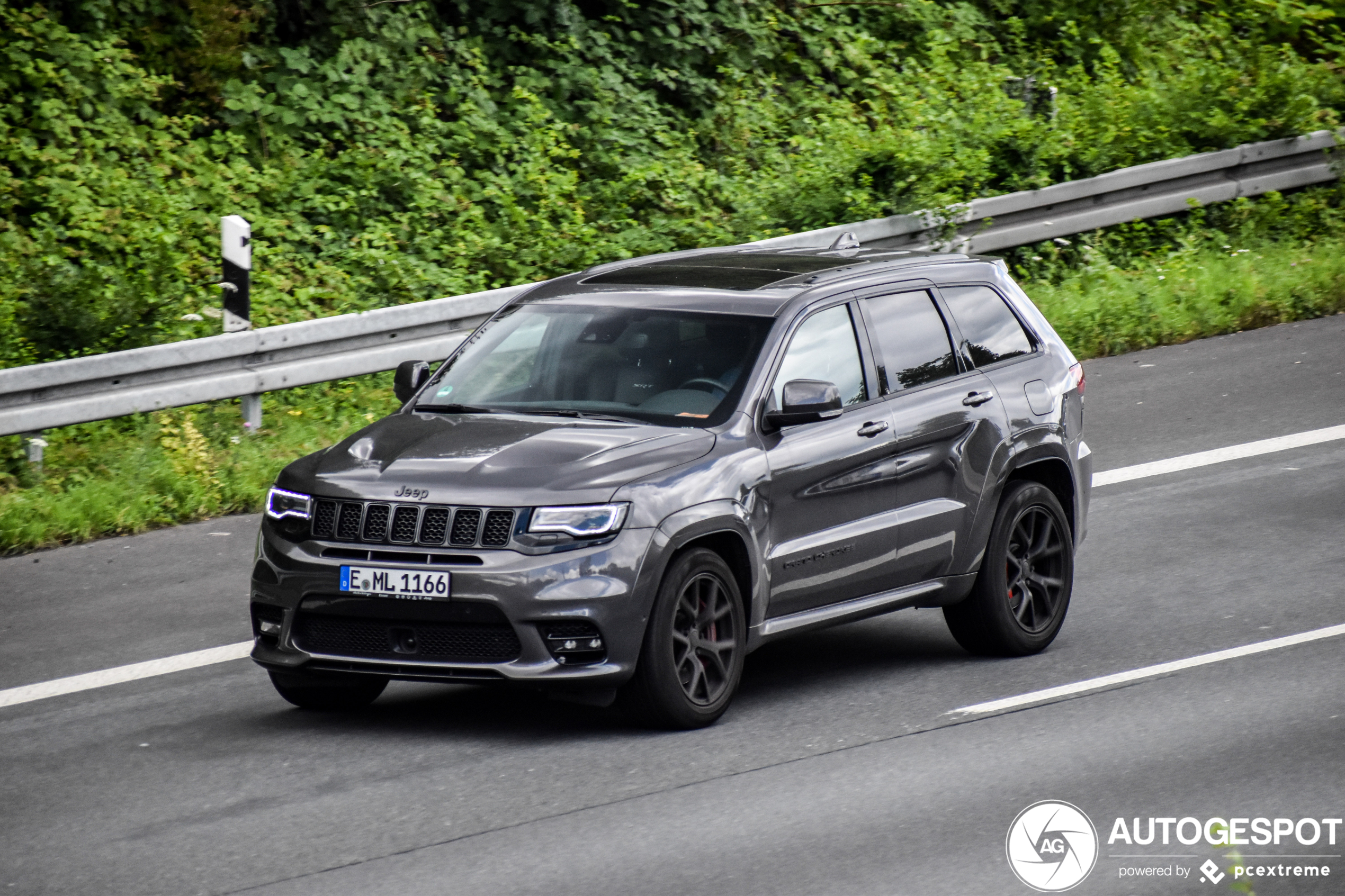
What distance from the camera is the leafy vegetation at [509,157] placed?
15.1 m

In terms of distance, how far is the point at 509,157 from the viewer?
59.2 ft

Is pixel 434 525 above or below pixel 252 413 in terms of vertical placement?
above

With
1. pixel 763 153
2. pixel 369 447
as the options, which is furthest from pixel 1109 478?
pixel 763 153

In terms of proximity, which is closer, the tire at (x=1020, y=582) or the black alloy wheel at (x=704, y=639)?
the black alloy wheel at (x=704, y=639)

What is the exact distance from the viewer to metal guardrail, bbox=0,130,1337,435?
11.5 m

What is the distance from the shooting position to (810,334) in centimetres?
788

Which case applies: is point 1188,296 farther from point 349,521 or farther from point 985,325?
point 349,521

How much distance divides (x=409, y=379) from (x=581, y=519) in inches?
64.5

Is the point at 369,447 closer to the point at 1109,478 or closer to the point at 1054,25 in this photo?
the point at 1109,478

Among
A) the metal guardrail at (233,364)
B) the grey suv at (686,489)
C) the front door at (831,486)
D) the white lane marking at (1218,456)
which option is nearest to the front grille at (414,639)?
the grey suv at (686,489)

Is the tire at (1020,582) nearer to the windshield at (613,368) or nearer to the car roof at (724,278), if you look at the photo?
the car roof at (724,278)

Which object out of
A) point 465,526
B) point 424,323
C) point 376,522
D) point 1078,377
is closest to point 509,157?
point 424,323

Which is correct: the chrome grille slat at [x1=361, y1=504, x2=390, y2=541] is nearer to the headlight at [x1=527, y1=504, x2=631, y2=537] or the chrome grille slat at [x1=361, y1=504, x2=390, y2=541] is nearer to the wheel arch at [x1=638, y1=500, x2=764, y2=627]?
the headlight at [x1=527, y1=504, x2=631, y2=537]

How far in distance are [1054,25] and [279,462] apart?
13.8 metres
